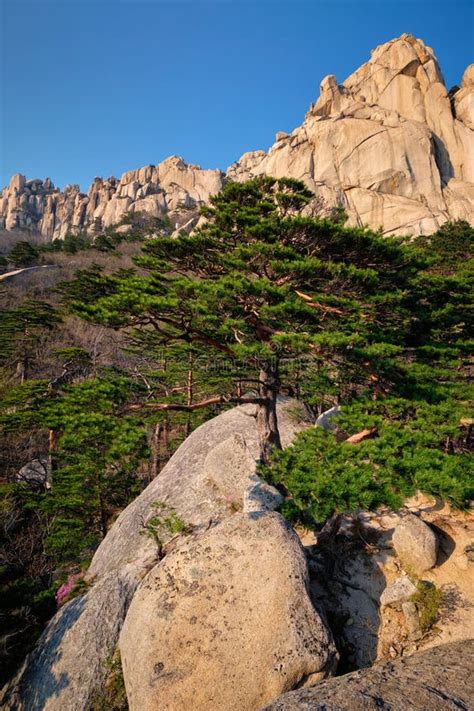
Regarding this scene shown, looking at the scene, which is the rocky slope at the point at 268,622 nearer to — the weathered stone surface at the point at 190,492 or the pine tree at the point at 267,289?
the weathered stone surface at the point at 190,492

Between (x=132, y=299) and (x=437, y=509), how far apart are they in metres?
6.93

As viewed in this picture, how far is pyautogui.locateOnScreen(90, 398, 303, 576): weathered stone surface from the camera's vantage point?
282 inches

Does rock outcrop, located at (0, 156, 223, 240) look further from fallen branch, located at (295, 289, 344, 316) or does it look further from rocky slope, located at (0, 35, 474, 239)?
fallen branch, located at (295, 289, 344, 316)

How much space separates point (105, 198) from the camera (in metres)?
79.8

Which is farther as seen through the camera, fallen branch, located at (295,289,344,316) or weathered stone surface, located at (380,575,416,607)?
fallen branch, located at (295,289,344,316)

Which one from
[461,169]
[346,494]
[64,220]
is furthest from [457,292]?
[64,220]

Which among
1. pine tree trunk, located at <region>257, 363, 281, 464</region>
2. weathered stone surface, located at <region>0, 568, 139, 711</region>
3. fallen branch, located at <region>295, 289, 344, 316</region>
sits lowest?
weathered stone surface, located at <region>0, 568, 139, 711</region>

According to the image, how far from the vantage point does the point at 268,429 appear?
7762 millimetres

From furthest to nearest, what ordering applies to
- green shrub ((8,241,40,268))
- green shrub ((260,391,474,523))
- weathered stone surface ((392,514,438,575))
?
green shrub ((8,241,40,268)) → weathered stone surface ((392,514,438,575)) → green shrub ((260,391,474,523))

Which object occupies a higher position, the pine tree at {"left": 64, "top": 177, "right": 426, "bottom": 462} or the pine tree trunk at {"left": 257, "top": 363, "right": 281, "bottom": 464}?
the pine tree at {"left": 64, "top": 177, "right": 426, "bottom": 462}

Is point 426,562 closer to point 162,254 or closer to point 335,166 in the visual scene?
point 162,254

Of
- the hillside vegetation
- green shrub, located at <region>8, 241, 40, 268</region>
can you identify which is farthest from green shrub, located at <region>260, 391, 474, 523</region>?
green shrub, located at <region>8, 241, 40, 268</region>

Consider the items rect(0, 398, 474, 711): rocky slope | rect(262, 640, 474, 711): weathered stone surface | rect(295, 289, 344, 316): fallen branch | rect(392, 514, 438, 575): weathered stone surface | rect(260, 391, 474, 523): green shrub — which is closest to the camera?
rect(262, 640, 474, 711): weathered stone surface

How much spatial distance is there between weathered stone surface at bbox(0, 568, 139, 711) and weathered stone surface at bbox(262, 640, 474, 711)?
309 cm
